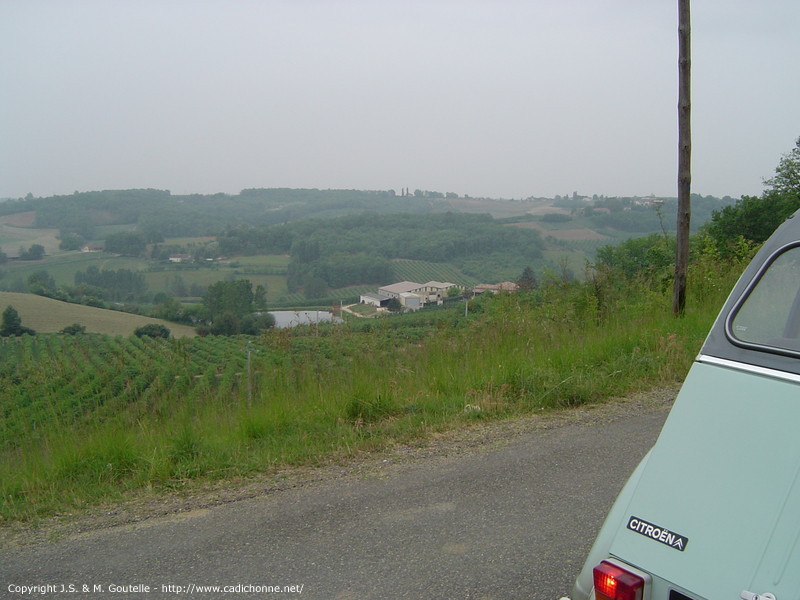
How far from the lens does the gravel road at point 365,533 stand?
10.6ft

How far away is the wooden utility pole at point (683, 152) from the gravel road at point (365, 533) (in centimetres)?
435

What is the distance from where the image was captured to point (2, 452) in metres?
5.44

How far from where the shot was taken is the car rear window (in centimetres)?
250

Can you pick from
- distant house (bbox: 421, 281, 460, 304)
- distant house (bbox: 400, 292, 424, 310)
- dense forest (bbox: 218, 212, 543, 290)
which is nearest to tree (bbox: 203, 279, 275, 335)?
distant house (bbox: 400, 292, 424, 310)

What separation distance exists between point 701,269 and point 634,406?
17.1 feet

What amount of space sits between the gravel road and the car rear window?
4.84 feet

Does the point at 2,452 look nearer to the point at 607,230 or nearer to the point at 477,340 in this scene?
the point at 477,340

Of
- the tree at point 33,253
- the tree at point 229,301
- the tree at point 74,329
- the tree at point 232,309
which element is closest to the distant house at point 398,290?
the tree at point 232,309

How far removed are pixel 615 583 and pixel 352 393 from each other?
13.2 ft

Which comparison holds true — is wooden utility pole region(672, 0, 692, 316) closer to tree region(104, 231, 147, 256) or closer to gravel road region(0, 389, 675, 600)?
gravel road region(0, 389, 675, 600)

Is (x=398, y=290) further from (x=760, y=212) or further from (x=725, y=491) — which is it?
(x=725, y=491)

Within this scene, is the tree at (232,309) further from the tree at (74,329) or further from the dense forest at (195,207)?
the dense forest at (195,207)

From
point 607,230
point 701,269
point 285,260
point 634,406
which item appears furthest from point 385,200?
point 634,406

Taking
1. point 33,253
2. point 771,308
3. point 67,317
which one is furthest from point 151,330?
point 771,308
